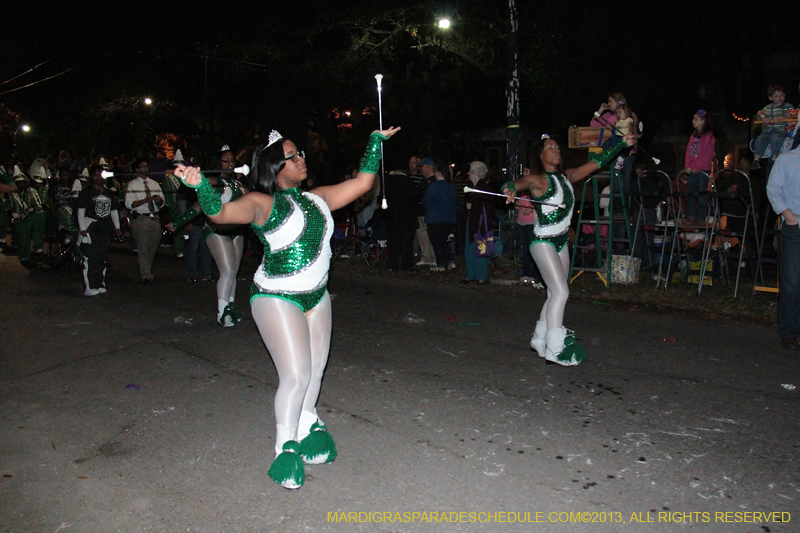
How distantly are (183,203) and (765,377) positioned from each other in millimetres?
10771

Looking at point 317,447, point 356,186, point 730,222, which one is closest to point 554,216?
point 356,186

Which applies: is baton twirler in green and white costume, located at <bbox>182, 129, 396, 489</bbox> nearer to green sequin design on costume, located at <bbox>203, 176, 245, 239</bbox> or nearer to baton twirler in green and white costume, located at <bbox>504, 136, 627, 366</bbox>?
baton twirler in green and white costume, located at <bbox>504, 136, 627, 366</bbox>

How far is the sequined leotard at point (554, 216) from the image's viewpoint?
6352 millimetres

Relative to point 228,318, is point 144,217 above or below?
above

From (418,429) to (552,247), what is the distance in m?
2.30

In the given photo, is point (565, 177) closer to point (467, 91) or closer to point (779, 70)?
point (779, 70)

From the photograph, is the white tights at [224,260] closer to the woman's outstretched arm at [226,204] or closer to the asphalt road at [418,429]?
the asphalt road at [418,429]

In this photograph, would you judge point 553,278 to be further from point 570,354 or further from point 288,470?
point 288,470

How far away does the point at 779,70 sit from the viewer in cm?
1991

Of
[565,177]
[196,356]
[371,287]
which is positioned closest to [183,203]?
[371,287]

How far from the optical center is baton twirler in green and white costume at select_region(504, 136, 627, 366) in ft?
20.6

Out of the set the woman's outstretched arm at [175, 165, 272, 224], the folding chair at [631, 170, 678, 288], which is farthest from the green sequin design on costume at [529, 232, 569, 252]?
the folding chair at [631, 170, 678, 288]

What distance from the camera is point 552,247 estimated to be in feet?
20.8

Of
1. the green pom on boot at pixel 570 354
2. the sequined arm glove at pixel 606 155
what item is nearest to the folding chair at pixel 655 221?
the sequined arm glove at pixel 606 155
